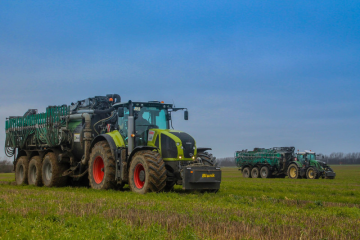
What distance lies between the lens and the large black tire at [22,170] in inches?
786

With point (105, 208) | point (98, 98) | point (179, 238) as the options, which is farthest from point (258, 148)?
point (179, 238)

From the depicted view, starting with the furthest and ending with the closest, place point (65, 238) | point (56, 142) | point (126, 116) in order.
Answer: point (56, 142), point (126, 116), point (65, 238)

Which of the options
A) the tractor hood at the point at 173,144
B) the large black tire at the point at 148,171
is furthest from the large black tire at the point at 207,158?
the large black tire at the point at 148,171

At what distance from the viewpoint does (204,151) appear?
14844mm

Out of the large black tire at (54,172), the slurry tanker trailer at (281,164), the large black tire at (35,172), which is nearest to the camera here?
the large black tire at (54,172)

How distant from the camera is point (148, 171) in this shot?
41.3 feet

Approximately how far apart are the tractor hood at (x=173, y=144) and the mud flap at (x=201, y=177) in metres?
0.87

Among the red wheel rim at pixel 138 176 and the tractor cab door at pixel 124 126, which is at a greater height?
the tractor cab door at pixel 124 126

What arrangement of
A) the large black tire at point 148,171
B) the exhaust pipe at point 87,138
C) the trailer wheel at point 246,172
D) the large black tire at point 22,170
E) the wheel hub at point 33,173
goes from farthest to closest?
the trailer wheel at point 246,172 < the large black tire at point 22,170 < the wheel hub at point 33,173 < the exhaust pipe at point 87,138 < the large black tire at point 148,171

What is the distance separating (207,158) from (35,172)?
9.81 m

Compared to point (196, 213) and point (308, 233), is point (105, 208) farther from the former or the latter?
point (308, 233)

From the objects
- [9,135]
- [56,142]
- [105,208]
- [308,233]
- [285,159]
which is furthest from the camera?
[285,159]

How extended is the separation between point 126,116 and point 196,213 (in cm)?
725

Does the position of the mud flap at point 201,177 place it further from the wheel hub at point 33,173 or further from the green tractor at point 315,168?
the green tractor at point 315,168
